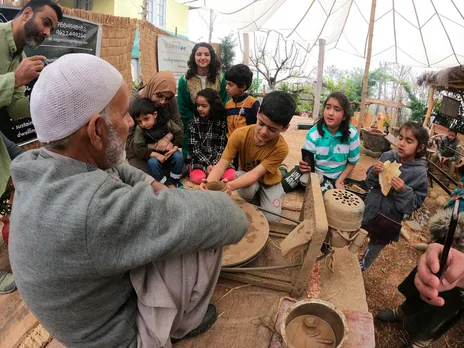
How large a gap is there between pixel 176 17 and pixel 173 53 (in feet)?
45.7

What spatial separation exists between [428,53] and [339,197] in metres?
8.19

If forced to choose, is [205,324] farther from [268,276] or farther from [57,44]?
[57,44]

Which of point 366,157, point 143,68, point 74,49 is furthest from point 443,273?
point 366,157

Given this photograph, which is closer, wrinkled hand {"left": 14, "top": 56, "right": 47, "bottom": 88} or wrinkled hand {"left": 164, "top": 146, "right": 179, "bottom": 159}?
wrinkled hand {"left": 14, "top": 56, "right": 47, "bottom": 88}

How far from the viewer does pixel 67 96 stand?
3.05 ft

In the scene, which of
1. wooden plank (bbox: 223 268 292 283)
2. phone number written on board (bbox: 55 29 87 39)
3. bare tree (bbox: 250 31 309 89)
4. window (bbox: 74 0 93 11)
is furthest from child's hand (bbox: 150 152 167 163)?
bare tree (bbox: 250 31 309 89)

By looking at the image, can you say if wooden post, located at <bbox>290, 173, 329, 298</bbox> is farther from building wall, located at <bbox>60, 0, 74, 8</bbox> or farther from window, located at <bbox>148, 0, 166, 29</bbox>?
window, located at <bbox>148, 0, 166, 29</bbox>

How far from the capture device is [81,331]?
1.06 metres

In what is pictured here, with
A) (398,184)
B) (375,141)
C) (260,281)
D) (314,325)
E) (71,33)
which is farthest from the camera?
(375,141)

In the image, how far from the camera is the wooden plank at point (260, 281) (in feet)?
5.74

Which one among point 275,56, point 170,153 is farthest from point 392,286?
point 275,56

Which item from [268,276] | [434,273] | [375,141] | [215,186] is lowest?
[375,141]

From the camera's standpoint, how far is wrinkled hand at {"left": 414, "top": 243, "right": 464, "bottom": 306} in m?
1.17

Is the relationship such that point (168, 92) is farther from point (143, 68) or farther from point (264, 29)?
point (264, 29)
